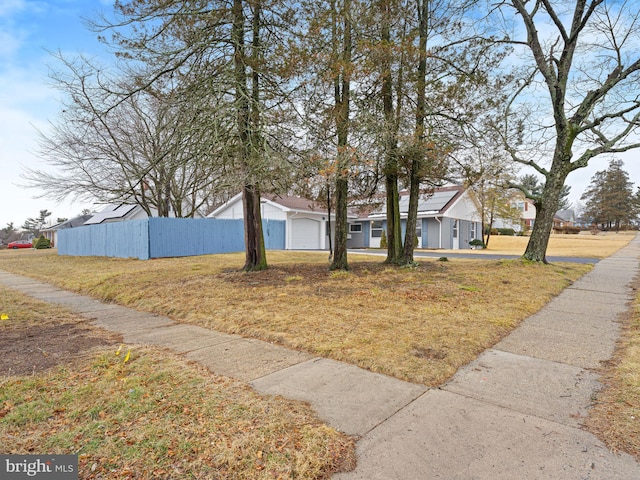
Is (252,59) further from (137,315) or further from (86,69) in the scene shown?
(86,69)

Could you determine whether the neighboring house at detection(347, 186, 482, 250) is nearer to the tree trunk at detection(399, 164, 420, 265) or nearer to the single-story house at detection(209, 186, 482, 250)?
the single-story house at detection(209, 186, 482, 250)

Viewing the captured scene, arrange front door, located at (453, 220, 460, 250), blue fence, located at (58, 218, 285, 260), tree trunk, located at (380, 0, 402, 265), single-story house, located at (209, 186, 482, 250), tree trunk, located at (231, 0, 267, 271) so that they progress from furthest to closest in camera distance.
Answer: front door, located at (453, 220, 460, 250) < single-story house, located at (209, 186, 482, 250) < blue fence, located at (58, 218, 285, 260) < tree trunk, located at (380, 0, 402, 265) < tree trunk, located at (231, 0, 267, 271)

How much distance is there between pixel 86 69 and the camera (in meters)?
15.1

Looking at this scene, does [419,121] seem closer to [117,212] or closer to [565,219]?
[117,212]

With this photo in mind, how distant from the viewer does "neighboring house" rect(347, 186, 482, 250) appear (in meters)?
23.4

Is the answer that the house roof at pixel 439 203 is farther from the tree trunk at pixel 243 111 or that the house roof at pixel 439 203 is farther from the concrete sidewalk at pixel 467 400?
the concrete sidewalk at pixel 467 400

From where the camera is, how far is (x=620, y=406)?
2908mm

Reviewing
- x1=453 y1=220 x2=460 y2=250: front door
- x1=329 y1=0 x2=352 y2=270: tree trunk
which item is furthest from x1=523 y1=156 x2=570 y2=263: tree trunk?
x1=453 y1=220 x2=460 y2=250: front door

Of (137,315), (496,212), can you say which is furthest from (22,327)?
(496,212)

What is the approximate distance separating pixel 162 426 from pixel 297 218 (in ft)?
67.6

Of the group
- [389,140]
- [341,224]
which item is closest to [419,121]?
[389,140]

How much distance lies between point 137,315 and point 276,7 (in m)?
7.60

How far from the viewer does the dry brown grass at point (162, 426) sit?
2117mm

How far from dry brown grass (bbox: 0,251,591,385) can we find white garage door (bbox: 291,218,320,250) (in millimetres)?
12174
